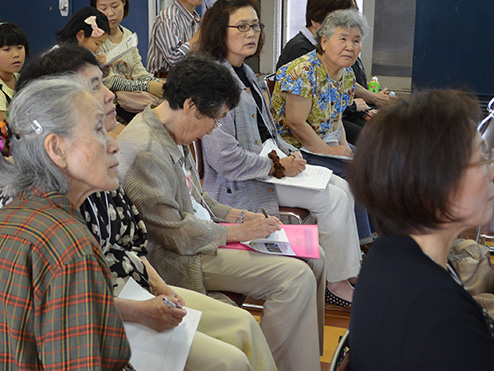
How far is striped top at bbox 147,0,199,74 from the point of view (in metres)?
4.16

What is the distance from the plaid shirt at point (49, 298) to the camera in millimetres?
1151

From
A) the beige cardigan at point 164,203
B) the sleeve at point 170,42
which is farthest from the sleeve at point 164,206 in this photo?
the sleeve at point 170,42

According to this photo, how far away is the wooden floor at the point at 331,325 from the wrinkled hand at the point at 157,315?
39.3 inches

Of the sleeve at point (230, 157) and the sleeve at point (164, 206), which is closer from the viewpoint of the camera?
the sleeve at point (164, 206)

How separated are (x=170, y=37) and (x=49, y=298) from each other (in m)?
3.24

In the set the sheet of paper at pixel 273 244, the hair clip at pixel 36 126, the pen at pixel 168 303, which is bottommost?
the sheet of paper at pixel 273 244

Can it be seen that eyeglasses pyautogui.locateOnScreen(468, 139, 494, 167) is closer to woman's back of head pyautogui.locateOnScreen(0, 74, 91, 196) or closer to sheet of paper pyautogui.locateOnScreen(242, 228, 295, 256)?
woman's back of head pyautogui.locateOnScreen(0, 74, 91, 196)

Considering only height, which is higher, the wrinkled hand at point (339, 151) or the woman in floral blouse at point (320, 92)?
the woman in floral blouse at point (320, 92)

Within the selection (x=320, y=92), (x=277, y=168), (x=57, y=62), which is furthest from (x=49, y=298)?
(x=320, y=92)

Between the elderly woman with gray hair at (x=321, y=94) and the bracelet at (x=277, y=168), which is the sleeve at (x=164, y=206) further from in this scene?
the elderly woman with gray hair at (x=321, y=94)

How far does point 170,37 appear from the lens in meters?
4.14

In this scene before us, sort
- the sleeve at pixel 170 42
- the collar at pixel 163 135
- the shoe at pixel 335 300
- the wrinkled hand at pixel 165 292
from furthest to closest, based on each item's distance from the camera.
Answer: the sleeve at pixel 170 42 < the shoe at pixel 335 300 < the collar at pixel 163 135 < the wrinkled hand at pixel 165 292

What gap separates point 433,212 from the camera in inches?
44.4

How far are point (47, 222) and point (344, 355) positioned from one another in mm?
675
